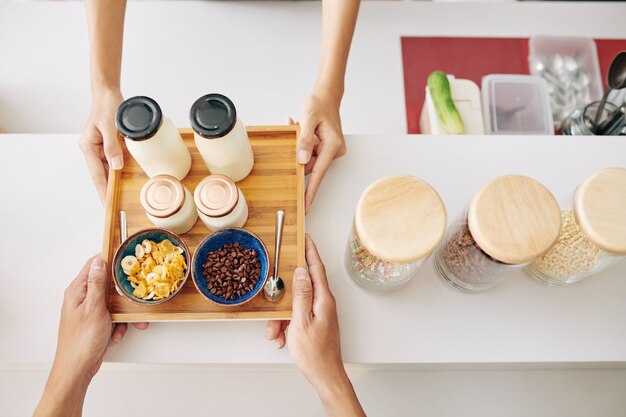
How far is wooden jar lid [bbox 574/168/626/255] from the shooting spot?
0.68 m

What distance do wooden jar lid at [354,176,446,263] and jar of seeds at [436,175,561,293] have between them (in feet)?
0.23

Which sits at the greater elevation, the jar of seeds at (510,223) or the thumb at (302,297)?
the jar of seeds at (510,223)

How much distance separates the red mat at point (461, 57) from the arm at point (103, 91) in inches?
41.5

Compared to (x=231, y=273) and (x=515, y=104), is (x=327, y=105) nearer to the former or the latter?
(x=231, y=273)

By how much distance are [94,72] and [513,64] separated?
1525mm

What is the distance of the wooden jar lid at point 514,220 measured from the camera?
25.6 inches

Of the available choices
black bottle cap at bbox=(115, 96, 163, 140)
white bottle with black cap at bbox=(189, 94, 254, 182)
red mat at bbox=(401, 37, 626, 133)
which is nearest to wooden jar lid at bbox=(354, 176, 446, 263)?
white bottle with black cap at bbox=(189, 94, 254, 182)

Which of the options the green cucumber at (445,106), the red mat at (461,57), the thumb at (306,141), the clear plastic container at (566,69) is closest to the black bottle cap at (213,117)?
the thumb at (306,141)

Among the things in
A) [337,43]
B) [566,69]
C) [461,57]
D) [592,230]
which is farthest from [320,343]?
[566,69]

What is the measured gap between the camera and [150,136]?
728mm

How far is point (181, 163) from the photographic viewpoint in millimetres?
859

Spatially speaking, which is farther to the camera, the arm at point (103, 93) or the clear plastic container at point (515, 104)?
the clear plastic container at point (515, 104)

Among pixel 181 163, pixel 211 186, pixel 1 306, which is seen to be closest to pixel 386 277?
pixel 211 186

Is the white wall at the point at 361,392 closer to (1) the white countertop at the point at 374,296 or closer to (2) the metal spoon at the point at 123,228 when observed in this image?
(1) the white countertop at the point at 374,296
